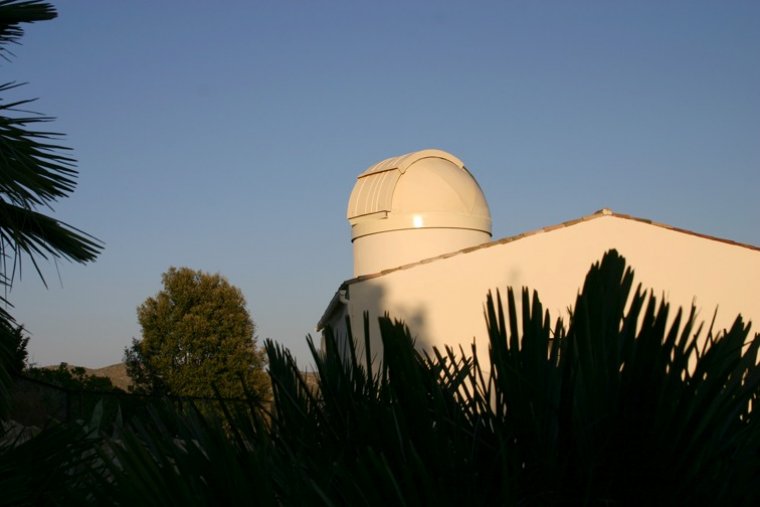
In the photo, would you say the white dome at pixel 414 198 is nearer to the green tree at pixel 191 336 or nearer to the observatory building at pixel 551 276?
the observatory building at pixel 551 276

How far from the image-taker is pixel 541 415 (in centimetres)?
214

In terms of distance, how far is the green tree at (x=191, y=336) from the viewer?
33.0 meters

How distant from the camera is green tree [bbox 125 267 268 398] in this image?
3303 centimetres

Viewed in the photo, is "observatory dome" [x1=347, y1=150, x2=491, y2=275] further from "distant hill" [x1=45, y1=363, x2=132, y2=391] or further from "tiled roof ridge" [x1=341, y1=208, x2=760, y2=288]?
"distant hill" [x1=45, y1=363, x2=132, y2=391]

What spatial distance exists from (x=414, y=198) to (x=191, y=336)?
1628 centimetres

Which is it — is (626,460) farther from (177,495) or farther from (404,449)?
(177,495)

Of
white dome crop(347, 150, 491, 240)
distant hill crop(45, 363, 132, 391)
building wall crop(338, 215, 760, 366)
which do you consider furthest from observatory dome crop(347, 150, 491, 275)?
distant hill crop(45, 363, 132, 391)

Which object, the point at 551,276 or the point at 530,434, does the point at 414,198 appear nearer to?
the point at 551,276

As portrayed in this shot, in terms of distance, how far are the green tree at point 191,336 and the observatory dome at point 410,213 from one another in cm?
1322

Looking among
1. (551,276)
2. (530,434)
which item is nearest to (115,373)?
(551,276)

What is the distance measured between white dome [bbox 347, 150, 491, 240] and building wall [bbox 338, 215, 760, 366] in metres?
3.34

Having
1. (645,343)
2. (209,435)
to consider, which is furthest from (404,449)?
(645,343)

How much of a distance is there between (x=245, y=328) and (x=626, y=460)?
108 ft

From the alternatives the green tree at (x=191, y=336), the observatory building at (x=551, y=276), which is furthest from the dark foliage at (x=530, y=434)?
the green tree at (x=191, y=336)
